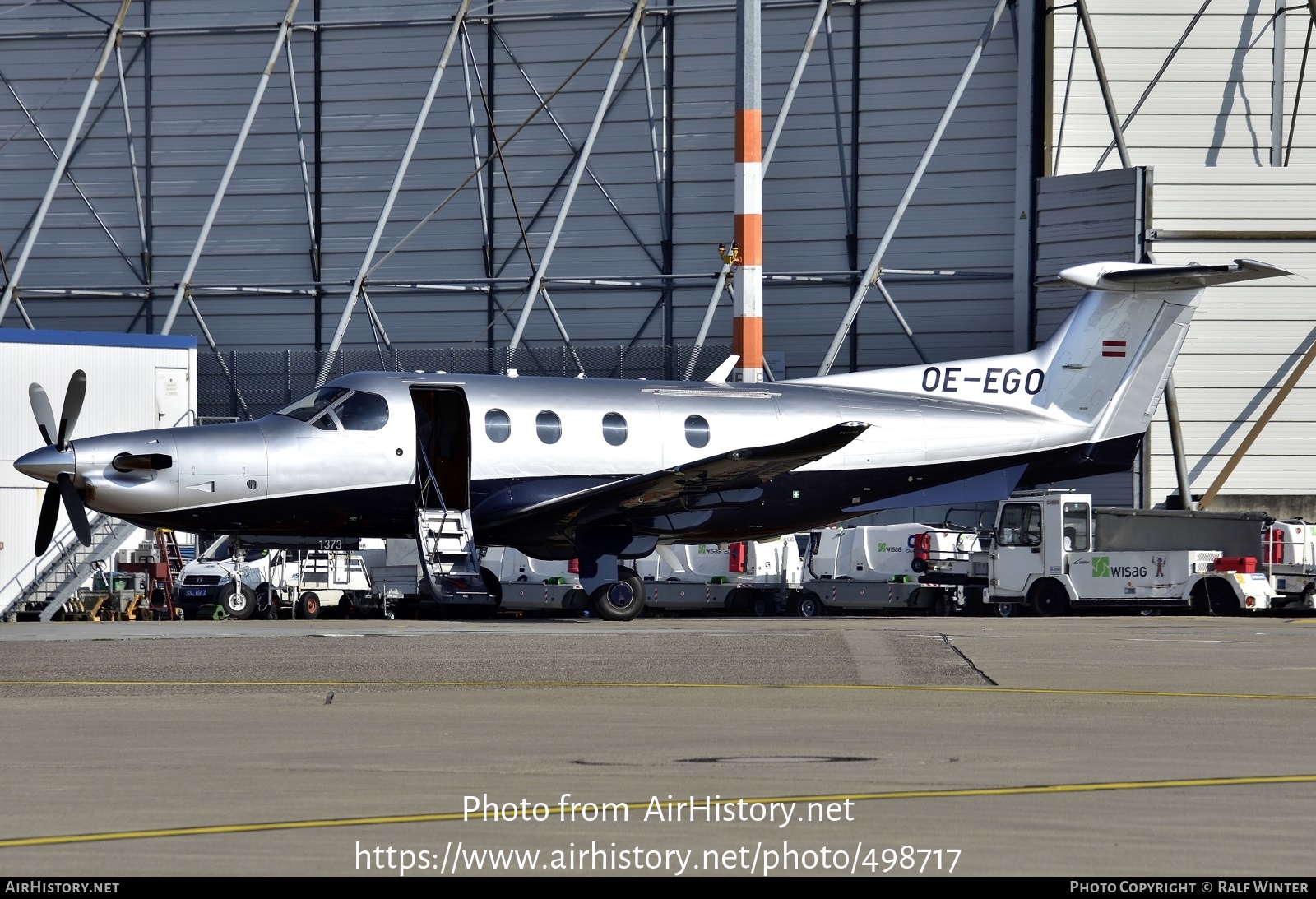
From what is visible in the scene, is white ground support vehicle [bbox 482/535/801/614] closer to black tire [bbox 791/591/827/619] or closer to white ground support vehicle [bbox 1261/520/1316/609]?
black tire [bbox 791/591/827/619]

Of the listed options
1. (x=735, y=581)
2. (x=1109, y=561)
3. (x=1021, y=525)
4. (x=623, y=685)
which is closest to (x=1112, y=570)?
(x=1109, y=561)

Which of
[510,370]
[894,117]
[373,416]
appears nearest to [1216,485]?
[894,117]

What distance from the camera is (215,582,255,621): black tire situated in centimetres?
3238

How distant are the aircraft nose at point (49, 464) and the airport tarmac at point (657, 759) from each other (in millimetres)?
4108

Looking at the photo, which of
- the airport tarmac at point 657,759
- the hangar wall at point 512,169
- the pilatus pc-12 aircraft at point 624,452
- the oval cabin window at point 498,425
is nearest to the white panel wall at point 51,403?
the pilatus pc-12 aircraft at point 624,452

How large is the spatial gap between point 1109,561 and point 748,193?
1049cm

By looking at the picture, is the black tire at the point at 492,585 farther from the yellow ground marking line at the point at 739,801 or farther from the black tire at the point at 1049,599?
the yellow ground marking line at the point at 739,801

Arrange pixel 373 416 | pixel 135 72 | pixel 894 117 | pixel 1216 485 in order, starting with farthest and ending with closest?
1. pixel 135 72
2. pixel 894 117
3. pixel 1216 485
4. pixel 373 416

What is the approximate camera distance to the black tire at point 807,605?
33625mm

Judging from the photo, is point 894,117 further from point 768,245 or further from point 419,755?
point 419,755

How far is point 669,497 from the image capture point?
2247 cm

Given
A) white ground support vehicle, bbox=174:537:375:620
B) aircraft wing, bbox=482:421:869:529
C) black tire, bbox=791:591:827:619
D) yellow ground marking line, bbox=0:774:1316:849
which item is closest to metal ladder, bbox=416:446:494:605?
aircraft wing, bbox=482:421:869:529

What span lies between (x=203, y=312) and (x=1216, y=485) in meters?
29.1

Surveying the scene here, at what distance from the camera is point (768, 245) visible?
43.2 meters
